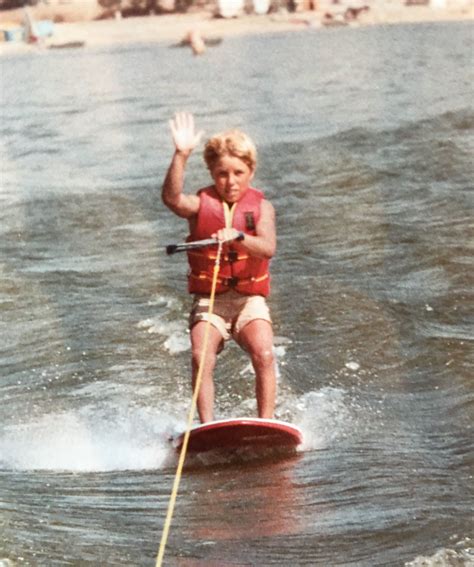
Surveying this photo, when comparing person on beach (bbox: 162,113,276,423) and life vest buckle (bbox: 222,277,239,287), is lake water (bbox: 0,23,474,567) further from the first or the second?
life vest buckle (bbox: 222,277,239,287)

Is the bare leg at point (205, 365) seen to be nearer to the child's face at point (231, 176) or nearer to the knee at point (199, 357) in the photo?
the knee at point (199, 357)

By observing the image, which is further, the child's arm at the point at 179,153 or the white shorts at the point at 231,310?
the white shorts at the point at 231,310

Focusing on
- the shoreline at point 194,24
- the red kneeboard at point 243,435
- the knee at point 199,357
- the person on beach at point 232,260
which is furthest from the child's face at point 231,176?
the shoreline at point 194,24

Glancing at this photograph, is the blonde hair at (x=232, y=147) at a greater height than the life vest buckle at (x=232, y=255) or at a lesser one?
greater

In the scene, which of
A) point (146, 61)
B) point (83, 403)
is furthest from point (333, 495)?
point (146, 61)

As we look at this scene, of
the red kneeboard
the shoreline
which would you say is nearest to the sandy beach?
the shoreline

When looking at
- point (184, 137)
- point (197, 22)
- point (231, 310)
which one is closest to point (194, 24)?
point (197, 22)

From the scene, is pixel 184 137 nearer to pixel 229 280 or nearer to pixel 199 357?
pixel 229 280
